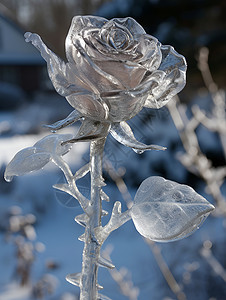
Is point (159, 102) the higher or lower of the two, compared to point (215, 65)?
higher

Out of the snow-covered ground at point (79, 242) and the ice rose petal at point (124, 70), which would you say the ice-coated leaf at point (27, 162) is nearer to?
the ice rose petal at point (124, 70)

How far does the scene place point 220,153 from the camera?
1978mm

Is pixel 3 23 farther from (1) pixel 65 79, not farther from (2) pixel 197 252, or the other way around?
(1) pixel 65 79

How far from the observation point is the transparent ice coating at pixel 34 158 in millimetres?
207

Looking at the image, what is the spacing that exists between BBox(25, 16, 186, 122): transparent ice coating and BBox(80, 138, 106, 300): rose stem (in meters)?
0.02

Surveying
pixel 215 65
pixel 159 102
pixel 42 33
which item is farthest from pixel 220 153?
pixel 159 102

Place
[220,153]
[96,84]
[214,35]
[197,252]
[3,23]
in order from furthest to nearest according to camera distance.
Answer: [3,23]
[214,35]
[220,153]
[197,252]
[96,84]

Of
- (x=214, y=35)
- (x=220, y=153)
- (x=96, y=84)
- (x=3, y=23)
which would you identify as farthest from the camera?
(x=3, y=23)

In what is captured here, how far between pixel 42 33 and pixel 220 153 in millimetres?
1151

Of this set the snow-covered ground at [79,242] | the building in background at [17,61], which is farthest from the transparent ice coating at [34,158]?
the building in background at [17,61]

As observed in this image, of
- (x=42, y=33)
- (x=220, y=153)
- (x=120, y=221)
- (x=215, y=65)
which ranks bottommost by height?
(x=220, y=153)

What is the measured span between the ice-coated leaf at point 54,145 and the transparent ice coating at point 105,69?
0.14 feet

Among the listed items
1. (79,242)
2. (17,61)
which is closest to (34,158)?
(79,242)

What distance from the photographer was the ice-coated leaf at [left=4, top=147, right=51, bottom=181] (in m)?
0.21
